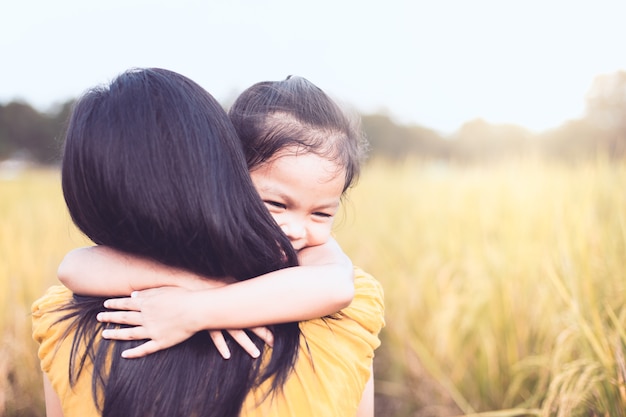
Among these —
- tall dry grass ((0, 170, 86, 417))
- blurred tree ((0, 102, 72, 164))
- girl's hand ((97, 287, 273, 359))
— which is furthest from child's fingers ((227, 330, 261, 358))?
blurred tree ((0, 102, 72, 164))

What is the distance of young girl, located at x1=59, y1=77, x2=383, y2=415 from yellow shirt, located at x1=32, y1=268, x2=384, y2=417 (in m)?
0.04

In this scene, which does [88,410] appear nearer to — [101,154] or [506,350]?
[101,154]

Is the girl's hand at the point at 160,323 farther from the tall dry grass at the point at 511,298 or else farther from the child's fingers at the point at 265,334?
the tall dry grass at the point at 511,298

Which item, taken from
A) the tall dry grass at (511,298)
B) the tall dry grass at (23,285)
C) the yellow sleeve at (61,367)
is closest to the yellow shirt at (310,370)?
the yellow sleeve at (61,367)

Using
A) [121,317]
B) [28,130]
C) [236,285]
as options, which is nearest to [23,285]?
[121,317]

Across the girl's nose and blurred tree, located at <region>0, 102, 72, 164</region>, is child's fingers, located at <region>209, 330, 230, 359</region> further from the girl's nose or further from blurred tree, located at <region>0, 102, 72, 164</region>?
blurred tree, located at <region>0, 102, 72, 164</region>

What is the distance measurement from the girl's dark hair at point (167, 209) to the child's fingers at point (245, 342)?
2 cm

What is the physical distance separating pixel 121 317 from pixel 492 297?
6.65 ft

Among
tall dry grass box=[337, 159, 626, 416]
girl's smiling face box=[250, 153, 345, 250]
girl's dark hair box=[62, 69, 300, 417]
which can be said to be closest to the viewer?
girl's dark hair box=[62, 69, 300, 417]

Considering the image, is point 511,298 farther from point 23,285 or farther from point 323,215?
point 23,285

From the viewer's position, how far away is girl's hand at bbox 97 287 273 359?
108 centimetres

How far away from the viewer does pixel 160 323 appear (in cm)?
109

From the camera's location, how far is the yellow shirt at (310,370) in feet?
3.64

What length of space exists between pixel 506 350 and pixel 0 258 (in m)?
2.80
